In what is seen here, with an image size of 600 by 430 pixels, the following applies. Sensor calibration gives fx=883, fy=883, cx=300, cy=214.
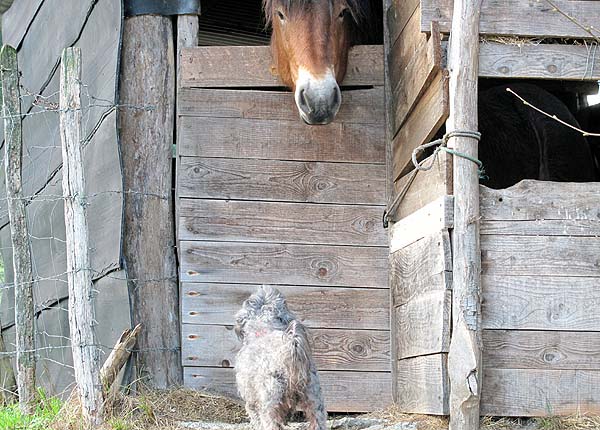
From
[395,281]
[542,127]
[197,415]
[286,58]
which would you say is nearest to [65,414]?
[197,415]

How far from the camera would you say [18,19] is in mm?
9539

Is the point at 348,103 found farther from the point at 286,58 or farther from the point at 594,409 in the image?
the point at 594,409

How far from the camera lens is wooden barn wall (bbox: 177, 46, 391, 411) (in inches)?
235

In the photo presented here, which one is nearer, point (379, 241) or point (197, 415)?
point (197, 415)

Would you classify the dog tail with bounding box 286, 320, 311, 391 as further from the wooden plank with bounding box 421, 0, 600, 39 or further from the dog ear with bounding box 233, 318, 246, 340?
the wooden plank with bounding box 421, 0, 600, 39

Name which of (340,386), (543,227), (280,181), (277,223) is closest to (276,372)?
(543,227)

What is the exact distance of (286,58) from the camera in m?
5.95

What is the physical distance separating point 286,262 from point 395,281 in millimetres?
757

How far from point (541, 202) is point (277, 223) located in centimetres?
195

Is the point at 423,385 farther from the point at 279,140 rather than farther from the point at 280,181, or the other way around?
the point at 279,140

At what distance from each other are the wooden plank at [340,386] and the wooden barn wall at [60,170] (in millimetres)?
610

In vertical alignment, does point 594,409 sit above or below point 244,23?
below

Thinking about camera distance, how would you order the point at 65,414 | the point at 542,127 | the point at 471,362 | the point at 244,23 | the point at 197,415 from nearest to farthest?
1. the point at 471,362
2. the point at 65,414
3. the point at 197,415
4. the point at 542,127
5. the point at 244,23

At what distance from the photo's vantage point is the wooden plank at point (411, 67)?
489 centimetres
